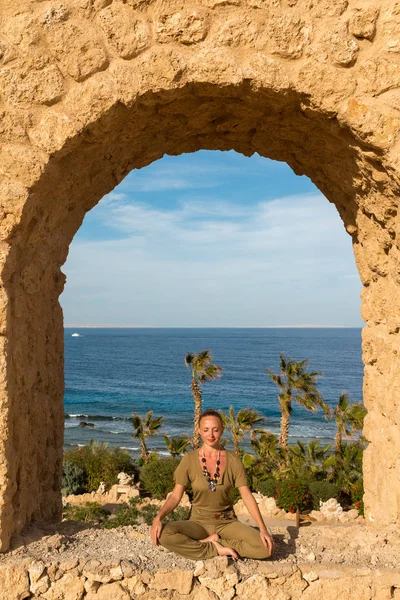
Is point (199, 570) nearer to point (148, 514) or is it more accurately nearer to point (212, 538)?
point (212, 538)

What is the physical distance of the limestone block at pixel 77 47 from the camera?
3.32 meters

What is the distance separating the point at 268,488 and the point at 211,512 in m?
16.6

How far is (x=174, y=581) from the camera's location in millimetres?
3229

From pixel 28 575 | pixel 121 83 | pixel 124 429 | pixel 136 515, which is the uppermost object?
pixel 121 83

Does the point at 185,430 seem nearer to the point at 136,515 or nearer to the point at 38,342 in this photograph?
the point at 136,515

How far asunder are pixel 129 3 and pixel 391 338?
285cm

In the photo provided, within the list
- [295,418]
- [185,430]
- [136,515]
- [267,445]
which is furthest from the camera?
[295,418]

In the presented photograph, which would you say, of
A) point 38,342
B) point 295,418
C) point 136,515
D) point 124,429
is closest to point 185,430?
point 124,429

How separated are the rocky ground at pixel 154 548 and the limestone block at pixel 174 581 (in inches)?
2.3

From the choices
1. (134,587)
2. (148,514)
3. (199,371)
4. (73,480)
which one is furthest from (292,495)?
(134,587)

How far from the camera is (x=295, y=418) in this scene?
4706cm

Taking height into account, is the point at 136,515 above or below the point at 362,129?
below

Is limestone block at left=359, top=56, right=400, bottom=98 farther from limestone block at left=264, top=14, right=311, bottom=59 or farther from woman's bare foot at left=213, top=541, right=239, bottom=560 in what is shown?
woman's bare foot at left=213, top=541, right=239, bottom=560

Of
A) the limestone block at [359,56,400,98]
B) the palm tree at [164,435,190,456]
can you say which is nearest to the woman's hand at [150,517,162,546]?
the limestone block at [359,56,400,98]
